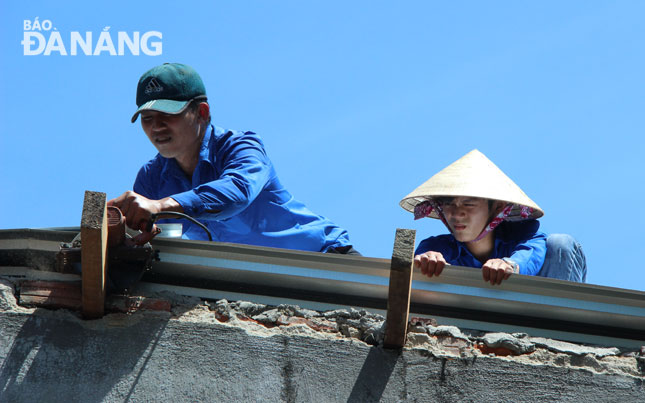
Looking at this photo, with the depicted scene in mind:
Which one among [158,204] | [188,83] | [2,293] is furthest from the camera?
[188,83]

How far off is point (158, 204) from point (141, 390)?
A: 85 cm

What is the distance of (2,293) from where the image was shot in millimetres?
3607

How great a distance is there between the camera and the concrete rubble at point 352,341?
342 cm

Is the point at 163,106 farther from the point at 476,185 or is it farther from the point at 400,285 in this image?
the point at 400,285

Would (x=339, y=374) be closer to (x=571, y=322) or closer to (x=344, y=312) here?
(x=344, y=312)

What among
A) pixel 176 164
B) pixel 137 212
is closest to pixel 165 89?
pixel 176 164

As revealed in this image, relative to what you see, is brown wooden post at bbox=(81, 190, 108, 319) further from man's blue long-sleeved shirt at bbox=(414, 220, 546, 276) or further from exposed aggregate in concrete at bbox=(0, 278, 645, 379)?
man's blue long-sleeved shirt at bbox=(414, 220, 546, 276)

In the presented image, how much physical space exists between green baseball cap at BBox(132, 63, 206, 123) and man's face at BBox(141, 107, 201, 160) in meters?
0.06

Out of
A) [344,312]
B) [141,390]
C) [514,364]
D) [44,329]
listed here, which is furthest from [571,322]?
[44,329]

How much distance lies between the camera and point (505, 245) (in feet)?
15.9

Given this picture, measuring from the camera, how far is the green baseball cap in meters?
4.89

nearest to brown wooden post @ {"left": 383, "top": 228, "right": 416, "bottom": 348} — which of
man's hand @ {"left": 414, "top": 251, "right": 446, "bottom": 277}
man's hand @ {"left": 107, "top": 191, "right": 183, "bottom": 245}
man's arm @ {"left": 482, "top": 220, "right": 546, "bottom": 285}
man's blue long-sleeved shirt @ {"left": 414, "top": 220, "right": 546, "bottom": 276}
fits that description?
man's hand @ {"left": 414, "top": 251, "right": 446, "bottom": 277}

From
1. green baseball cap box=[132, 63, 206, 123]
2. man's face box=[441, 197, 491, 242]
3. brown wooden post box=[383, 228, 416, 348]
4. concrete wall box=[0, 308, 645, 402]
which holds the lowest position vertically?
concrete wall box=[0, 308, 645, 402]

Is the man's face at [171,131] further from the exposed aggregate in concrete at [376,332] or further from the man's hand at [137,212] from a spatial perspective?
the exposed aggregate in concrete at [376,332]
